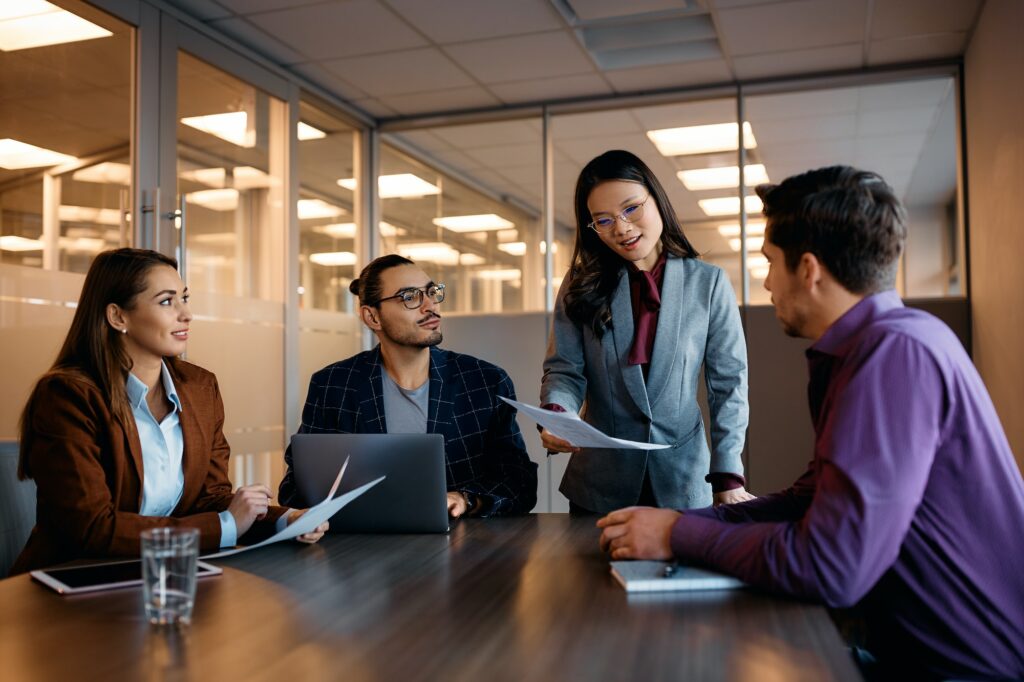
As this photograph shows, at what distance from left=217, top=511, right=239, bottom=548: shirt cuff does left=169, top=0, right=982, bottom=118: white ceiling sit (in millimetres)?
3000

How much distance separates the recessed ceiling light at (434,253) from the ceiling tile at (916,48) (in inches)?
107

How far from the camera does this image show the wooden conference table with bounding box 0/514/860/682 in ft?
3.24

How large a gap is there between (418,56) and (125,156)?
1.64m

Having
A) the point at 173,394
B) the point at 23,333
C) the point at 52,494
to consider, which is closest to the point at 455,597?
the point at 52,494

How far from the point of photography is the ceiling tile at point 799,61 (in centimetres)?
482

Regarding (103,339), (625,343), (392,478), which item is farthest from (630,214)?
(103,339)

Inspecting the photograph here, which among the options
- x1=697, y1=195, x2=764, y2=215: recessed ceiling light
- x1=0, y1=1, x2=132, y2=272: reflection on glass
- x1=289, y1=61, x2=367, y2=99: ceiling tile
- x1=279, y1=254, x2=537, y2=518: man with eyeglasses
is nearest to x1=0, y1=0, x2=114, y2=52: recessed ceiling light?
x1=0, y1=1, x2=132, y2=272: reflection on glass

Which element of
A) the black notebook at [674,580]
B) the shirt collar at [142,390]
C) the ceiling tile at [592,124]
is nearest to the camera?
the black notebook at [674,580]

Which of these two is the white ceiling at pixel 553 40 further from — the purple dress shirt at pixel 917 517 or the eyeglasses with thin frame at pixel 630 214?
the purple dress shirt at pixel 917 517

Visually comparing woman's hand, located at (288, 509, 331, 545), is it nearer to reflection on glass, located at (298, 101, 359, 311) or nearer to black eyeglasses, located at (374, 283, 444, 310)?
black eyeglasses, located at (374, 283, 444, 310)

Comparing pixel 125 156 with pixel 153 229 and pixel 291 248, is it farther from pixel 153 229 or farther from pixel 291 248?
pixel 291 248

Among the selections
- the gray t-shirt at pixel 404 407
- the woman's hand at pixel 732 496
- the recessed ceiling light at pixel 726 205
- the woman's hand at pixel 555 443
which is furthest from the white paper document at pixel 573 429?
the recessed ceiling light at pixel 726 205

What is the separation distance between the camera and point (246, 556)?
5.32 feet

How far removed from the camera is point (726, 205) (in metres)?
5.45
